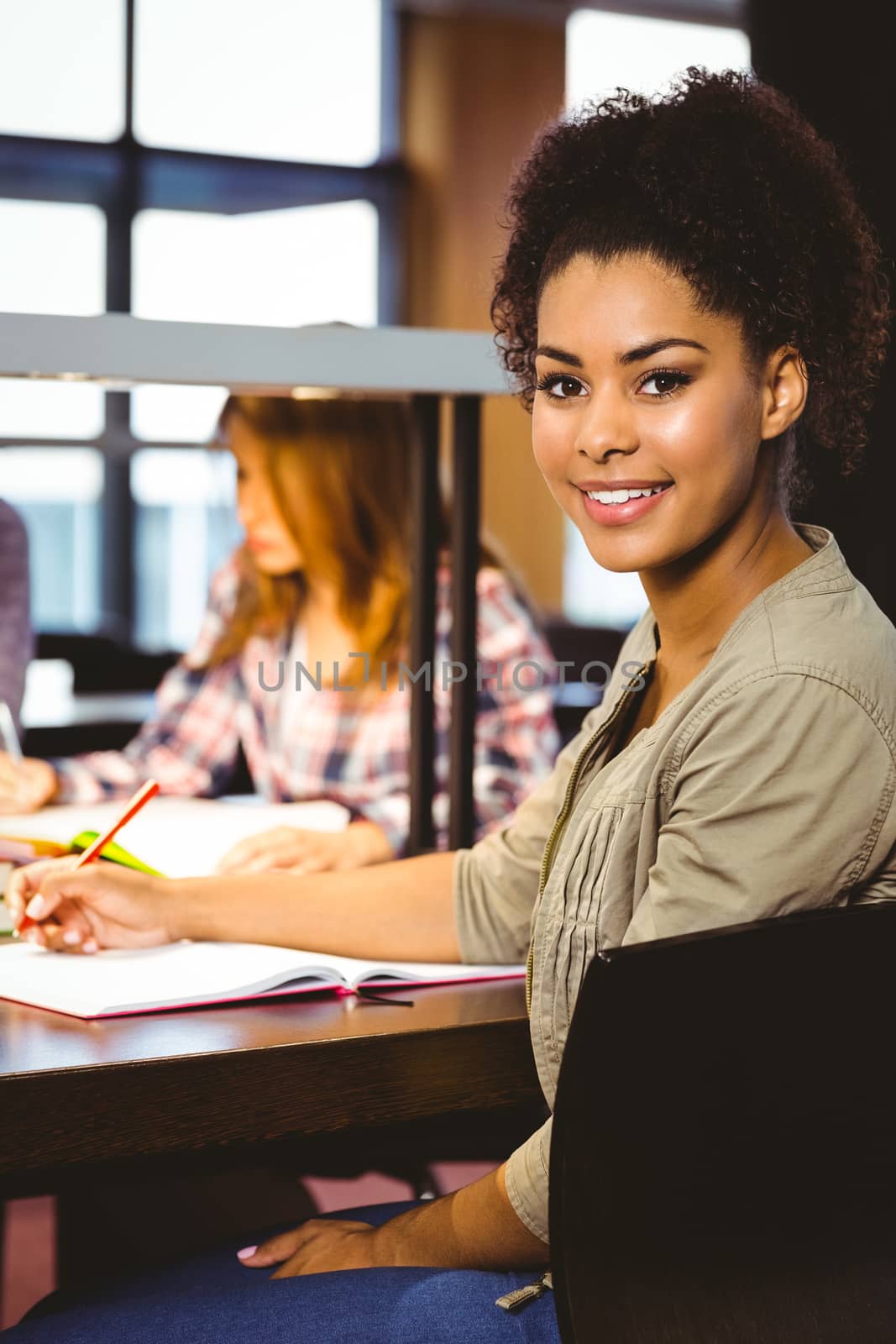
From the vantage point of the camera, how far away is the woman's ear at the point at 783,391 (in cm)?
88

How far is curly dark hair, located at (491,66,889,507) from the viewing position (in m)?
0.85

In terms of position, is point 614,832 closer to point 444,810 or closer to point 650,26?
point 444,810

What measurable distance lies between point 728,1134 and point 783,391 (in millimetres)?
459

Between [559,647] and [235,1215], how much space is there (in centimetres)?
239

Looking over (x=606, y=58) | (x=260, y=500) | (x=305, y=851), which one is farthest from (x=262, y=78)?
(x=305, y=851)

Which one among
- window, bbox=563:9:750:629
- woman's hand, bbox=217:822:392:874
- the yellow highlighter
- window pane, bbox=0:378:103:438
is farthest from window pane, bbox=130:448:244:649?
the yellow highlighter

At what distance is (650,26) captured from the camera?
594 centimetres

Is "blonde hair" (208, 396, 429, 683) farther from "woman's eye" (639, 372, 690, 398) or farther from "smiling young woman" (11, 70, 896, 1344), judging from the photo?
"woman's eye" (639, 372, 690, 398)

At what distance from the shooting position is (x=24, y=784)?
168 cm

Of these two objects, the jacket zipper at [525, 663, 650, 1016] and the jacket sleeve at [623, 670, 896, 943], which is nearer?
the jacket sleeve at [623, 670, 896, 943]

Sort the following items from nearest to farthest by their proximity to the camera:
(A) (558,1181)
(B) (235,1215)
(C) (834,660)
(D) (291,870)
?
(A) (558,1181) → (C) (834,660) → (D) (291,870) → (B) (235,1215)

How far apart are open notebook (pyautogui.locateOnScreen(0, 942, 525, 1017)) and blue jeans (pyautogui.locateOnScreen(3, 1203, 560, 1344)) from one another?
0.56 feet

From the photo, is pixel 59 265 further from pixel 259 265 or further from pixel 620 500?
pixel 620 500

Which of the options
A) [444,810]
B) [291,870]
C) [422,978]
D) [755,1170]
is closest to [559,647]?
[444,810]
